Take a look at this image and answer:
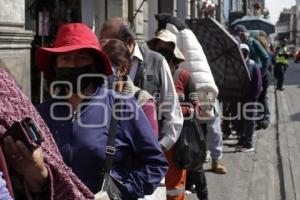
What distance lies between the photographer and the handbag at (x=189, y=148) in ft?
16.4

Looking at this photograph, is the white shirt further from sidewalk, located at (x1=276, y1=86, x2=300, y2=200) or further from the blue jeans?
the blue jeans

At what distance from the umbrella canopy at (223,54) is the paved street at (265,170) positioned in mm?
1161

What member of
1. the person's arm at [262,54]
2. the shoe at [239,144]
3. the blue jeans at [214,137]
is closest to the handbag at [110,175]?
the blue jeans at [214,137]

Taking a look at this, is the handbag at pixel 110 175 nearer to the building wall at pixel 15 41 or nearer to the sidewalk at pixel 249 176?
the building wall at pixel 15 41

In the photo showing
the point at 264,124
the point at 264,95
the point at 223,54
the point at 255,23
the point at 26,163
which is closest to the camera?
the point at 26,163

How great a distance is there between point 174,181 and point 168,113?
0.83 metres

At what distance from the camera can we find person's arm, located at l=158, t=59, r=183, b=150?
172 inches

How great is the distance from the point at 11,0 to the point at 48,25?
7.95 feet

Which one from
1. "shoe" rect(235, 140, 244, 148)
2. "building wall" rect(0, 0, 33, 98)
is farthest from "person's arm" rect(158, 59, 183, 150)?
"shoe" rect(235, 140, 244, 148)

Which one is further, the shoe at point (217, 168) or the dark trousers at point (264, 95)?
the dark trousers at point (264, 95)

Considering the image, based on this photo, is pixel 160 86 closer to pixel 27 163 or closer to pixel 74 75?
pixel 74 75

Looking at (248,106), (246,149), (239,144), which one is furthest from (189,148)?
(239,144)

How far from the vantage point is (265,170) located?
9133 millimetres

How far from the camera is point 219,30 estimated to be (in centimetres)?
837
